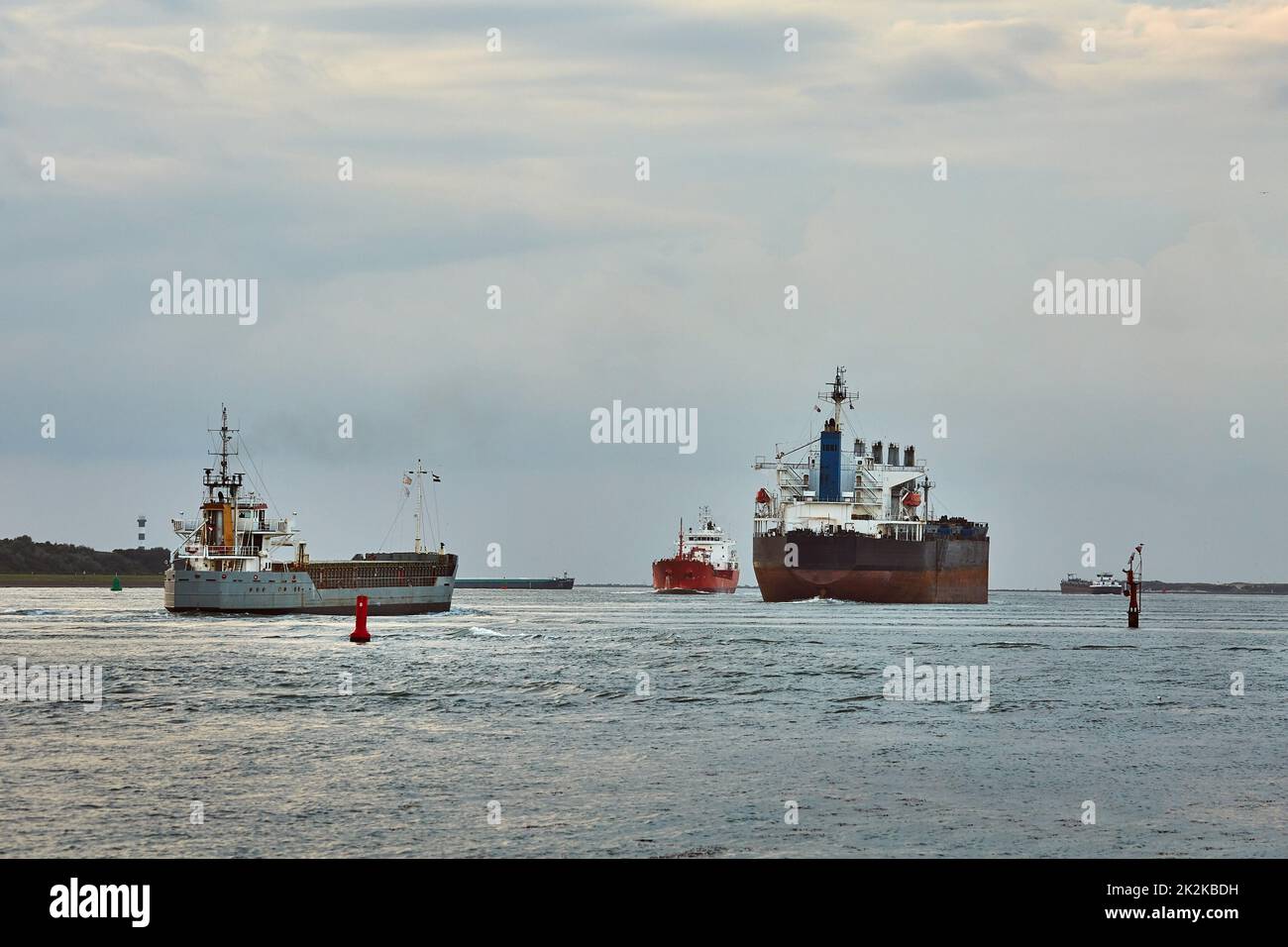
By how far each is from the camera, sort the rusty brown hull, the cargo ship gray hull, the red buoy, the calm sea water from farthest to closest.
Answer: the rusty brown hull, the cargo ship gray hull, the red buoy, the calm sea water

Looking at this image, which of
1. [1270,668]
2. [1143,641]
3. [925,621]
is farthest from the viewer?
[925,621]

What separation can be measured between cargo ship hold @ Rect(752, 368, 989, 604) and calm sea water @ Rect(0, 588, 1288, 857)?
202ft

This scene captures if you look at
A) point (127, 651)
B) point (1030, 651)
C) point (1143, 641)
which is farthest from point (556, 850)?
point (1143, 641)

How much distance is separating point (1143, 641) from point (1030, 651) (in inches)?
591

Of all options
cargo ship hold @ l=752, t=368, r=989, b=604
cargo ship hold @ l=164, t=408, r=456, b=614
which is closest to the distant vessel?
cargo ship hold @ l=752, t=368, r=989, b=604

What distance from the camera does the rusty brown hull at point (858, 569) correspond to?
118m

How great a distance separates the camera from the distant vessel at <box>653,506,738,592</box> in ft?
610

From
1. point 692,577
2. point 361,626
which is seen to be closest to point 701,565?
point 692,577

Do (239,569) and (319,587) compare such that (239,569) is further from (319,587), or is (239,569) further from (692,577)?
(692,577)

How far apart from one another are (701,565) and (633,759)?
159 meters

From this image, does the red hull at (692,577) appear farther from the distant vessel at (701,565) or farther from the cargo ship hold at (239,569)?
the cargo ship hold at (239,569)

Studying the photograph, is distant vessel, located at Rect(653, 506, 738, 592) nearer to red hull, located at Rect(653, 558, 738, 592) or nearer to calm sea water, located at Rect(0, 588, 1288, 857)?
red hull, located at Rect(653, 558, 738, 592)
